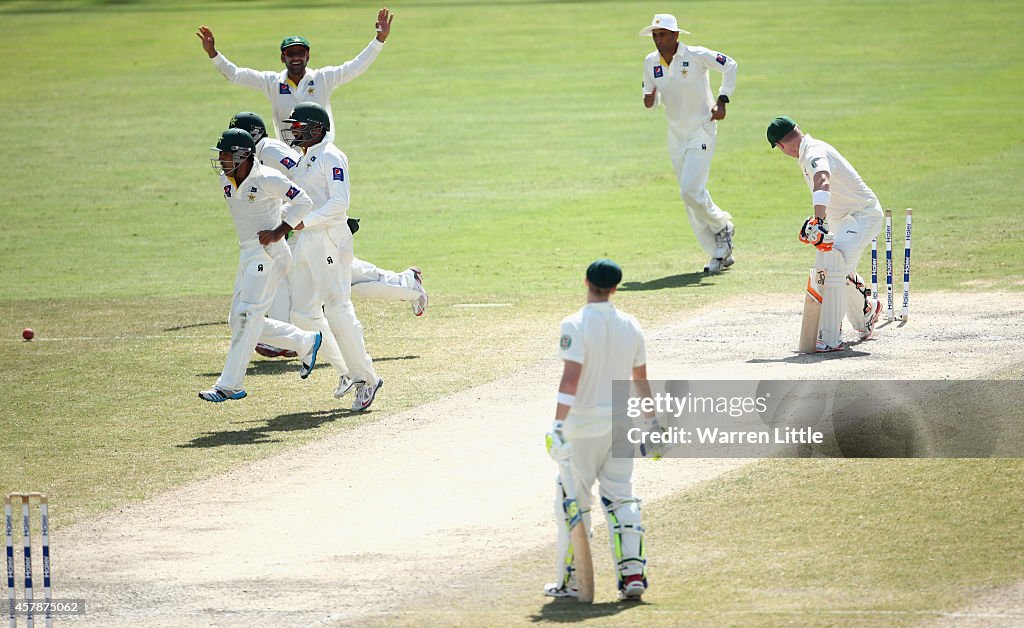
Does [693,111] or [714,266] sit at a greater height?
[693,111]

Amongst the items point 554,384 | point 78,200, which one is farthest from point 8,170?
point 554,384

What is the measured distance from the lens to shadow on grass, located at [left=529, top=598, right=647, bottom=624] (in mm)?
7863

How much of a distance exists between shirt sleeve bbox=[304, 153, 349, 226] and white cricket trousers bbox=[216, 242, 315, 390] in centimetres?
42

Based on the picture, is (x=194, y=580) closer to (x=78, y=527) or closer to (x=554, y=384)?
(x=78, y=527)

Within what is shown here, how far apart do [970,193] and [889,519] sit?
15.1 meters

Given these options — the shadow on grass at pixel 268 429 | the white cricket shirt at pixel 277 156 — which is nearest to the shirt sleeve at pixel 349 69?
the white cricket shirt at pixel 277 156

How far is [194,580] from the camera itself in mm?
8812

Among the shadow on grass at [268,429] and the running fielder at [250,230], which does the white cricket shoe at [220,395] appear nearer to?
the running fielder at [250,230]

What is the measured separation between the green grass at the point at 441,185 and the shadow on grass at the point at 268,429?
0.03 metres

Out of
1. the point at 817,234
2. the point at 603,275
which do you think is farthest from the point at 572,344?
the point at 817,234

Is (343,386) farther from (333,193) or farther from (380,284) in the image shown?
(380,284)

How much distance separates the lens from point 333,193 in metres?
12.6

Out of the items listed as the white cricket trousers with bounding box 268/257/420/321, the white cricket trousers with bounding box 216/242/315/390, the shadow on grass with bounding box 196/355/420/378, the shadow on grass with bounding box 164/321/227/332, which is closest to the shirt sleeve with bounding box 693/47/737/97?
the white cricket trousers with bounding box 268/257/420/321

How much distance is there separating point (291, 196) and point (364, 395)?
1762mm
